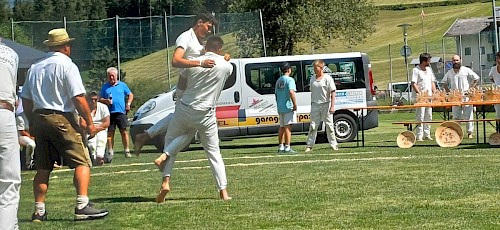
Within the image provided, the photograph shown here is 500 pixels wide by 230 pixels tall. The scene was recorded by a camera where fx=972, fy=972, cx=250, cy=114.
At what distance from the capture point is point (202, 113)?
9484 millimetres

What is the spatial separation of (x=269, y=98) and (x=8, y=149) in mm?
14873

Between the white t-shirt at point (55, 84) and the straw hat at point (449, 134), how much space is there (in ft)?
32.4

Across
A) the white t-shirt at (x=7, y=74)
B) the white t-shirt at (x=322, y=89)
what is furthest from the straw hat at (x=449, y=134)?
the white t-shirt at (x=7, y=74)

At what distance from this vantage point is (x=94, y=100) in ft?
53.9

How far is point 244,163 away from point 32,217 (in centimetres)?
663

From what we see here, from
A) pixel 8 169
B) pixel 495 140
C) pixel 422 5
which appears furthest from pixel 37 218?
pixel 422 5

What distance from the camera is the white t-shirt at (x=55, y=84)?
8.40 metres

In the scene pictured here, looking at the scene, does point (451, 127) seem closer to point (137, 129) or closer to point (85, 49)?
point (137, 129)

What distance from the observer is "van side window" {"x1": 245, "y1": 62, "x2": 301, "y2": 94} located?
21.5m

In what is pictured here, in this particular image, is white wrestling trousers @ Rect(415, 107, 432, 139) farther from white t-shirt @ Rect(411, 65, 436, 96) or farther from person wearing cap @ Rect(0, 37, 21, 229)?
person wearing cap @ Rect(0, 37, 21, 229)

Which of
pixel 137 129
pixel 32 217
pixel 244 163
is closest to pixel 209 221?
pixel 32 217

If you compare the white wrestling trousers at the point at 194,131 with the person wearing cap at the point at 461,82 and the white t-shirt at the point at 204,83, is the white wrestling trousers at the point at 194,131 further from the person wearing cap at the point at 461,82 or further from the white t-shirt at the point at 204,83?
the person wearing cap at the point at 461,82

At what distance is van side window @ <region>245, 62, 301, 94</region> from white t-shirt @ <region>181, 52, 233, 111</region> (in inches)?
470

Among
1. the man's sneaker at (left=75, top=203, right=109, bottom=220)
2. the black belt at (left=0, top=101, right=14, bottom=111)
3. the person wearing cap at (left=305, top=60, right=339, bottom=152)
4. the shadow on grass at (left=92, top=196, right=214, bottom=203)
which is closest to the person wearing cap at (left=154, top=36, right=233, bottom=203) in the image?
the shadow on grass at (left=92, top=196, right=214, bottom=203)
